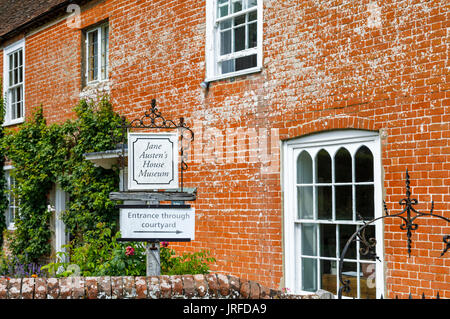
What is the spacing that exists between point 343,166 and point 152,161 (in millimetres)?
2613

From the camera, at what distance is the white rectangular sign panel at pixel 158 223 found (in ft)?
20.6

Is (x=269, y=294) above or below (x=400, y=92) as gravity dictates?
below

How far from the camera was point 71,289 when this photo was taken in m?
4.85

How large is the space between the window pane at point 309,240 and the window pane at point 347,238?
0.49 metres

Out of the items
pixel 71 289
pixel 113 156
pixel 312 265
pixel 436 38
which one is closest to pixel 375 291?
pixel 312 265

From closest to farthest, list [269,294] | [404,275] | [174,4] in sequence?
1. [269,294]
2. [404,275]
3. [174,4]

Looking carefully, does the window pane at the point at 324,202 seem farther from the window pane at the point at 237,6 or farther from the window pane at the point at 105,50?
the window pane at the point at 105,50

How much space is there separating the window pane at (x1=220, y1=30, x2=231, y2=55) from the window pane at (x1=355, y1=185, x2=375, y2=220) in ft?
11.0

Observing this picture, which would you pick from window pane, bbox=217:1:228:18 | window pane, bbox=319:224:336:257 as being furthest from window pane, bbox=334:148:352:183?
window pane, bbox=217:1:228:18

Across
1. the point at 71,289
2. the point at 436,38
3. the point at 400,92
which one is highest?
the point at 436,38

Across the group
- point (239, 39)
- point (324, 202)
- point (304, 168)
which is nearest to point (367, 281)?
point (324, 202)

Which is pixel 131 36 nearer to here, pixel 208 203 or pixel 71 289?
pixel 208 203

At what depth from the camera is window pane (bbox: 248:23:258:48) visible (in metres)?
9.27
